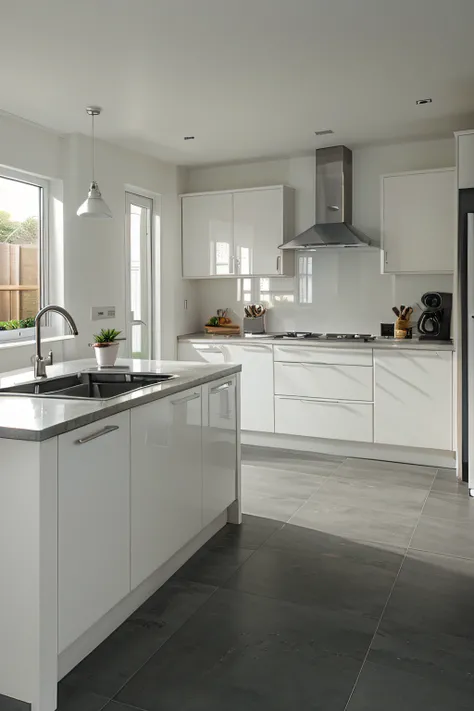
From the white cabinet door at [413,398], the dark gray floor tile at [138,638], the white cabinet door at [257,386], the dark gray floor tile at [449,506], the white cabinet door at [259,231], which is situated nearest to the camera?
the dark gray floor tile at [138,638]

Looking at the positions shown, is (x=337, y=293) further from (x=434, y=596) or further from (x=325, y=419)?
(x=434, y=596)

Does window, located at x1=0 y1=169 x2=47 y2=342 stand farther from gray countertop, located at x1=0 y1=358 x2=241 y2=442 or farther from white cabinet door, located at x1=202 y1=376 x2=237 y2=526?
white cabinet door, located at x1=202 y1=376 x2=237 y2=526

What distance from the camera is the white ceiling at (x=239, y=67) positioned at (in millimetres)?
2775

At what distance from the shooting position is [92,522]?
218cm

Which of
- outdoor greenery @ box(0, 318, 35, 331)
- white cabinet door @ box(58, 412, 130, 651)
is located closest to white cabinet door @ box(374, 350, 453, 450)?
outdoor greenery @ box(0, 318, 35, 331)

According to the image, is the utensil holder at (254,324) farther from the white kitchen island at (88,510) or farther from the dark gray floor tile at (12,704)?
the dark gray floor tile at (12,704)

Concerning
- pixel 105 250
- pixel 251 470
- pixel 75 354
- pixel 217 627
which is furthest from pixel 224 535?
pixel 105 250

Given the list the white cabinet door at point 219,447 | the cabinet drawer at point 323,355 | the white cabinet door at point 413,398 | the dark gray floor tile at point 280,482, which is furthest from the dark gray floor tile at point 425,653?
the cabinet drawer at point 323,355

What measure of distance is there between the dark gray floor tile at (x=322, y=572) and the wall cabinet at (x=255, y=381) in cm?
193

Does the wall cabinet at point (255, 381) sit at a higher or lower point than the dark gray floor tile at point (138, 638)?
higher

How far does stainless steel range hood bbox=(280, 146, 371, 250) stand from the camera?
5141 mm

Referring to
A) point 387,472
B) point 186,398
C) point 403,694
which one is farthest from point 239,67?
point 403,694

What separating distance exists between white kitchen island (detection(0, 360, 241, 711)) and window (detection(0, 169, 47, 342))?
4.16ft

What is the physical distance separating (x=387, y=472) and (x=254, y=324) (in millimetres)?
1841
